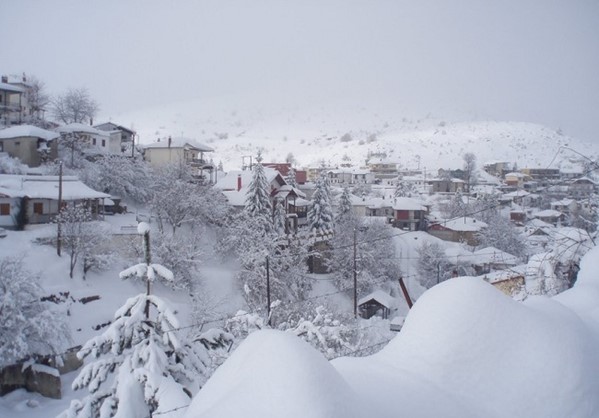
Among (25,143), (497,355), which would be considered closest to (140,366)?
(497,355)

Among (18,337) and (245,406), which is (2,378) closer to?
(18,337)

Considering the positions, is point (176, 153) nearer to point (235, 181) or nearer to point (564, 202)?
point (235, 181)

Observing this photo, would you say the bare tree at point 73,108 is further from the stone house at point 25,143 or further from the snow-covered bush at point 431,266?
the snow-covered bush at point 431,266

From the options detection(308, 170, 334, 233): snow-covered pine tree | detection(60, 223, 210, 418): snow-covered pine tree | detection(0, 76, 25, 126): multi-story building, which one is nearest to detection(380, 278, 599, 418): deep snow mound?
detection(60, 223, 210, 418): snow-covered pine tree

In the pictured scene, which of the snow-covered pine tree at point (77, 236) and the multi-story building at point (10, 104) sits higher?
the multi-story building at point (10, 104)

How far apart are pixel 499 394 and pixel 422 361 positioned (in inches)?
26.7

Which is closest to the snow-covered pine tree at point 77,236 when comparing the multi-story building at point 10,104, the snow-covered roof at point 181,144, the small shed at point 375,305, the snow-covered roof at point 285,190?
the snow-covered roof at point 285,190

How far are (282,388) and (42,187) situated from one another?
31.1 metres

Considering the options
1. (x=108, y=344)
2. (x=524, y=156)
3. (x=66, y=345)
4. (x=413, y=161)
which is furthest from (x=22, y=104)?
(x=524, y=156)

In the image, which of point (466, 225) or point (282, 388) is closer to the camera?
point (282, 388)

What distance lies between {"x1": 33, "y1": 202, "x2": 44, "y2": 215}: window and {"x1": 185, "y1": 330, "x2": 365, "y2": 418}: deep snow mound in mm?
29635

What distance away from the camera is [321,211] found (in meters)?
36.0

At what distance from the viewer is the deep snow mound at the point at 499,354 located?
3789mm

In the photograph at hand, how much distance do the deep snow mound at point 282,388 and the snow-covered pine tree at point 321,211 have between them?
3275cm
